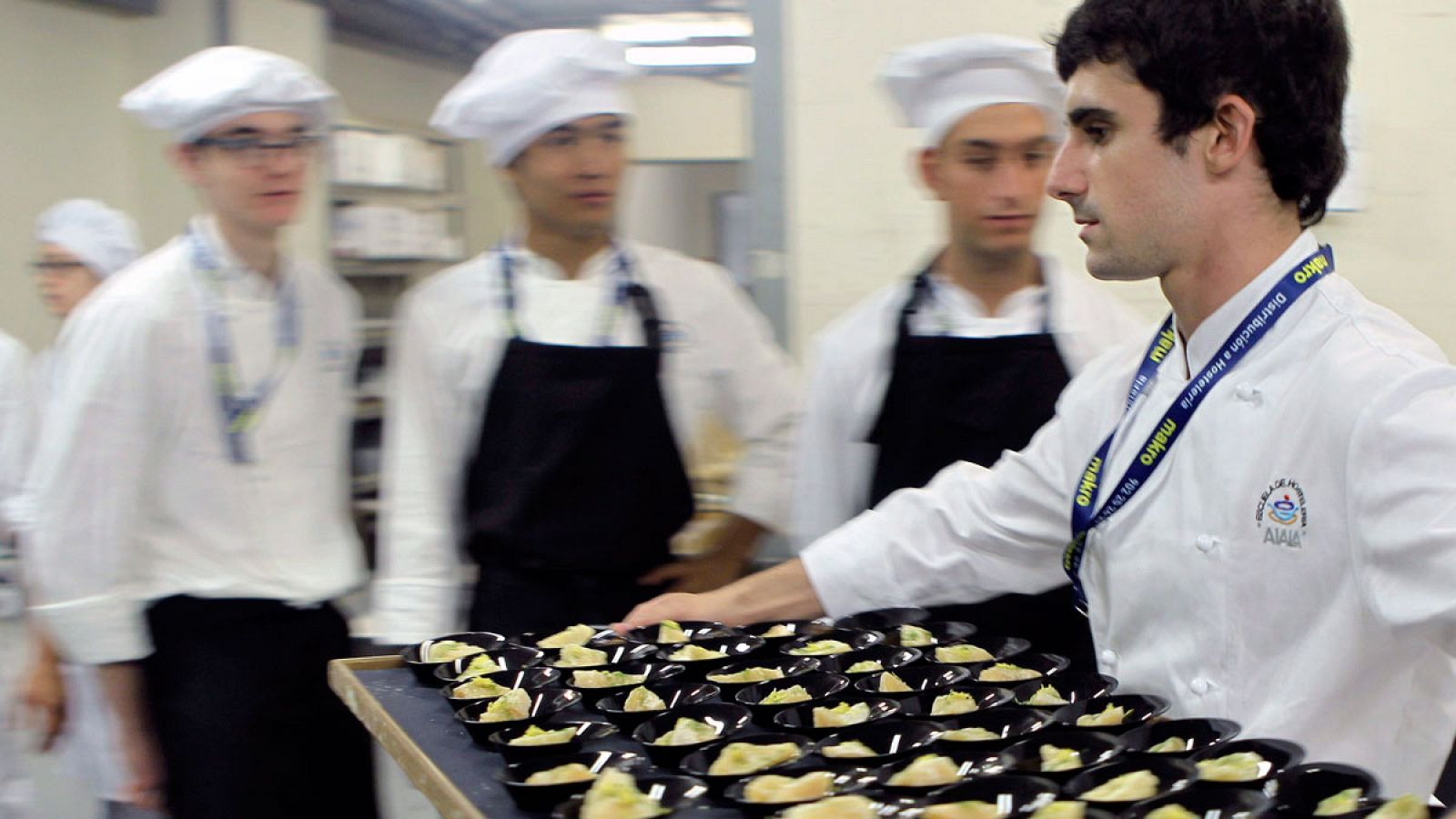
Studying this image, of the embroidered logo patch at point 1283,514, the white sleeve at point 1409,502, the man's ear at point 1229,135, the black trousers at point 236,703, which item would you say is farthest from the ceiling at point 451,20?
the white sleeve at point 1409,502

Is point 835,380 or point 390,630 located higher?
point 835,380

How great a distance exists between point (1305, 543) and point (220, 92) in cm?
187

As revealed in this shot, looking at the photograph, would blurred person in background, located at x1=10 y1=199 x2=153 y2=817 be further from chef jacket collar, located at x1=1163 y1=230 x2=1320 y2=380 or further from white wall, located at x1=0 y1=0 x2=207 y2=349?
chef jacket collar, located at x1=1163 y1=230 x2=1320 y2=380

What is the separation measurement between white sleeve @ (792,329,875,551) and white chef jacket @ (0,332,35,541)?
1916mm

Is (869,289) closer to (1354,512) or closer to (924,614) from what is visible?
(924,614)

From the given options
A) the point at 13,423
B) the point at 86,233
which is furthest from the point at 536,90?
the point at 86,233

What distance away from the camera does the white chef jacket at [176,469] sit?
2.36 meters

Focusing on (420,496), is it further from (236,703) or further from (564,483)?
(236,703)

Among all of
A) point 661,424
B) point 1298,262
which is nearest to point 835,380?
point 661,424

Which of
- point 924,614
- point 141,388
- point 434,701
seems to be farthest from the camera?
point 141,388

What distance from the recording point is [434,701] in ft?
5.45

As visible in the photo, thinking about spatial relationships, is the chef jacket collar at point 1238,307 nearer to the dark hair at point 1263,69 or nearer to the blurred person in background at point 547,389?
Answer: the dark hair at point 1263,69

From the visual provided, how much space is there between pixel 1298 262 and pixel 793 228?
1967 millimetres

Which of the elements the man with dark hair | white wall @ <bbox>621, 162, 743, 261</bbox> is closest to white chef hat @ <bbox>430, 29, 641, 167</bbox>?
the man with dark hair
